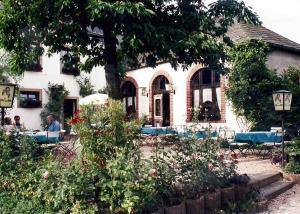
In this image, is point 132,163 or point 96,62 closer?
point 132,163

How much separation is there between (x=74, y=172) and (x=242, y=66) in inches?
475

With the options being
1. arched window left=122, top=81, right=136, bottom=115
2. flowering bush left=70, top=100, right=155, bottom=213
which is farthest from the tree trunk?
arched window left=122, top=81, right=136, bottom=115

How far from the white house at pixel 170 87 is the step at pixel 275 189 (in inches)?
300

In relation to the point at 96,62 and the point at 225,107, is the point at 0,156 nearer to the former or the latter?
the point at 96,62

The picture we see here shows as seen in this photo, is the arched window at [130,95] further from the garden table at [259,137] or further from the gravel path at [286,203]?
the gravel path at [286,203]

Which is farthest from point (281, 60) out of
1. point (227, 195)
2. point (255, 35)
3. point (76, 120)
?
point (76, 120)

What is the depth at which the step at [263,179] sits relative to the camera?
285 inches

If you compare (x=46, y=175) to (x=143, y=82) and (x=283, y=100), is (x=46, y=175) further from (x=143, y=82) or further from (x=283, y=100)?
(x=143, y=82)

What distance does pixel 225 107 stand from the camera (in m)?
16.7

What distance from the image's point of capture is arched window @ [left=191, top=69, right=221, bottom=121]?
682 inches

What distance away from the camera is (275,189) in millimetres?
7598

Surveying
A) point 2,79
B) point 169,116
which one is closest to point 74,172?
point 2,79

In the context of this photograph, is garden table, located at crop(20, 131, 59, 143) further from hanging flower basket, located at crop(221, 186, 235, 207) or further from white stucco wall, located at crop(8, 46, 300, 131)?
white stucco wall, located at crop(8, 46, 300, 131)

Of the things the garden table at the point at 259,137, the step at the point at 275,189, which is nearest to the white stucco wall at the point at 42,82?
the garden table at the point at 259,137
